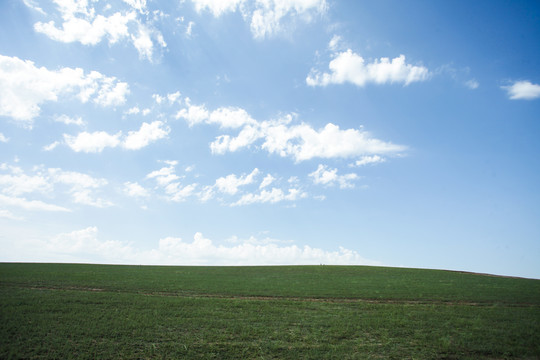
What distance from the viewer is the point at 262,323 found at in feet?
62.0

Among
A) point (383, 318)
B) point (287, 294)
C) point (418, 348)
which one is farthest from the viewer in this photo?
point (287, 294)

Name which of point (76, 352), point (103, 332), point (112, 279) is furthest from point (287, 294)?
point (112, 279)

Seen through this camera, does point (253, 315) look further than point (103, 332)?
Yes

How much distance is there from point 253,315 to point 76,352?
10.3 metres

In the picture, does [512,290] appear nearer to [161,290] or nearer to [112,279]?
[161,290]

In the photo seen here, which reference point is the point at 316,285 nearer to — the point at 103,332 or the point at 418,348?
the point at 418,348

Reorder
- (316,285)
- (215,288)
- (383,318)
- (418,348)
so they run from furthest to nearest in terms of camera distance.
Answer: (316,285) → (215,288) → (383,318) → (418,348)

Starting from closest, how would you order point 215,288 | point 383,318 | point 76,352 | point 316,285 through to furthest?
1. point 76,352
2. point 383,318
3. point 215,288
4. point 316,285

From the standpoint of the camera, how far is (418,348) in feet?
51.0

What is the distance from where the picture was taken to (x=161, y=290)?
28984 millimetres

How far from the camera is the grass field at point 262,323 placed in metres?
14.8

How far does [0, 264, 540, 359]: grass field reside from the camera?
14812 mm

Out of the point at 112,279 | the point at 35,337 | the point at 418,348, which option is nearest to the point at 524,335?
the point at 418,348

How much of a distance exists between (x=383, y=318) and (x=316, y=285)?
14.2 m
